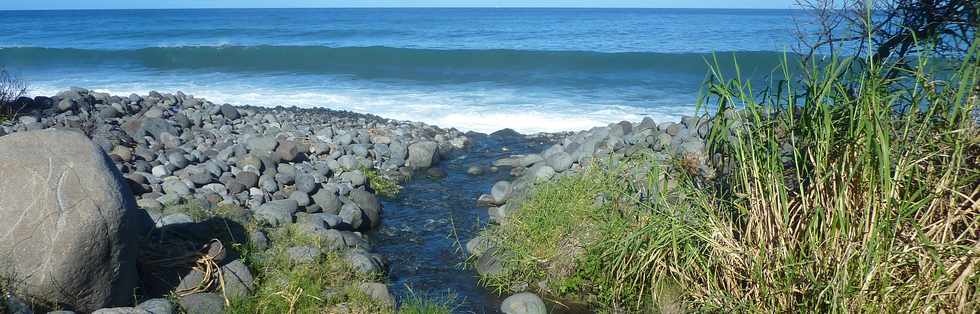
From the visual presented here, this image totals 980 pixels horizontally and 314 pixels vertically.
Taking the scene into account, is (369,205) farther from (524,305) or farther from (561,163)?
(524,305)

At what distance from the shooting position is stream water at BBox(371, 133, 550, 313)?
19.2ft

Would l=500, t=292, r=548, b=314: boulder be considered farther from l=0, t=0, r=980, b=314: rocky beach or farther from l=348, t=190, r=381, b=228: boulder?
l=348, t=190, r=381, b=228: boulder

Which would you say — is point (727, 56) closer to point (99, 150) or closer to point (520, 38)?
point (520, 38)

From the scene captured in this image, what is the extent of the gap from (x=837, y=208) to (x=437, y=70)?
1982cm

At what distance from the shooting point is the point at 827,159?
375 cm

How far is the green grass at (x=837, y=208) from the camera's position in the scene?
11.3 feet

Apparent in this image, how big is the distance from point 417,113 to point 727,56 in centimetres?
1246

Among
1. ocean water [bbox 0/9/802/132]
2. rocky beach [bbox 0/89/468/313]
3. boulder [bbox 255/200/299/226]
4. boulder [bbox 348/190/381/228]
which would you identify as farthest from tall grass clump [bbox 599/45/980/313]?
ocean water [bbox 0/9/802/132]

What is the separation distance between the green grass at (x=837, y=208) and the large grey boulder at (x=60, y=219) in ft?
9.41

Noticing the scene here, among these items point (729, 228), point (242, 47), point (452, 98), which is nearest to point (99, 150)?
point (729, 228)

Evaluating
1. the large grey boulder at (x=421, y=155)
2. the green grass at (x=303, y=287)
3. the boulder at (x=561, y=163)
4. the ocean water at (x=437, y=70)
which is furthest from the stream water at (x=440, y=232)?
the ocean water at (x=437, y=70)

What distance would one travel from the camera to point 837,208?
3.57 metres

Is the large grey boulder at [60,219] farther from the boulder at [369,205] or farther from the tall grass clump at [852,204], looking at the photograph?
the boulder at [369,205]

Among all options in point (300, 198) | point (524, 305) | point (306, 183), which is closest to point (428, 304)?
point (524, 305)
